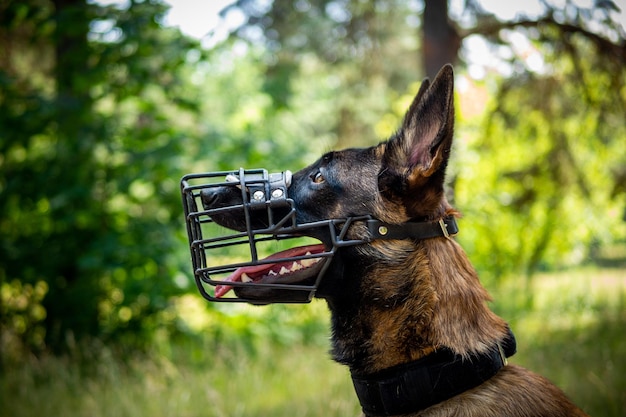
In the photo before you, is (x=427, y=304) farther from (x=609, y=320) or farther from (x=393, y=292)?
(x=609, y=320)

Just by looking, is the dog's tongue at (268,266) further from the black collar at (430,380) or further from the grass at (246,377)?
the grass at (246,377)

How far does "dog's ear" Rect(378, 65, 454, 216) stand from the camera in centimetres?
202

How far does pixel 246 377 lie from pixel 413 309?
10.1ft

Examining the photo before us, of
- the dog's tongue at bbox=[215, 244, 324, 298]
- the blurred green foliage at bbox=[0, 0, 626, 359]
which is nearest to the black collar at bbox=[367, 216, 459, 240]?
the dog's tongue at bbox=[215, 244, 324, 298]

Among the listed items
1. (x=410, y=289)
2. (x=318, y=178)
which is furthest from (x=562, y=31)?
(x=410, y=289)

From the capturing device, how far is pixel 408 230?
214 centimetres

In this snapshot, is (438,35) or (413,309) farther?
(438,35)

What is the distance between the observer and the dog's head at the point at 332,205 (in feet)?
6.79

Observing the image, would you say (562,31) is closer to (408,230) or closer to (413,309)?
(408,230)

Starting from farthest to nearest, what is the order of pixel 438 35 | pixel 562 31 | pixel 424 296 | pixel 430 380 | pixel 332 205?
pixel 562 31, pixel 438 35, pixel 332 205, pixel 424 296, pixel 430 380

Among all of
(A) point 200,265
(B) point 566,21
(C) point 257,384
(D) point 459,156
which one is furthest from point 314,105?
(A) point 200,265

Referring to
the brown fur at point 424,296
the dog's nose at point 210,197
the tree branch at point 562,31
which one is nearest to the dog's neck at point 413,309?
the brown fur at point 424,296

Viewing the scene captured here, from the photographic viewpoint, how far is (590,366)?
4637mm

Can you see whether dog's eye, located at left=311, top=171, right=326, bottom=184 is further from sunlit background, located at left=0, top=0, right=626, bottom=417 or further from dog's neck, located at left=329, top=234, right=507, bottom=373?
sunlit background, located at left=0, top=0, right=626, bottom=417
